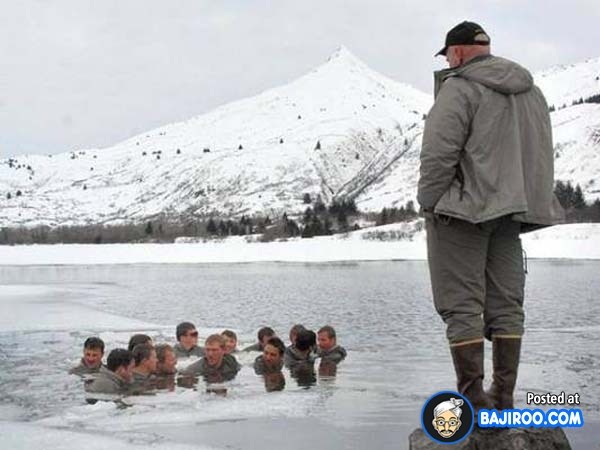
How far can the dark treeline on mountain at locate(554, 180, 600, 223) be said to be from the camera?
79562 mm

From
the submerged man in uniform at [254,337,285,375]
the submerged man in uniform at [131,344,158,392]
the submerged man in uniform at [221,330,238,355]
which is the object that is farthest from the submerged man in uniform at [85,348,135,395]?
the submerged man in uniform at [221,330,238,355]

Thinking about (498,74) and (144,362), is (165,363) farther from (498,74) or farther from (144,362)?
(498,74)

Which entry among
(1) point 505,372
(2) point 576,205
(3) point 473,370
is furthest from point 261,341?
(2) point 576,205

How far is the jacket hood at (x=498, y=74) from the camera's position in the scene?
176 inches

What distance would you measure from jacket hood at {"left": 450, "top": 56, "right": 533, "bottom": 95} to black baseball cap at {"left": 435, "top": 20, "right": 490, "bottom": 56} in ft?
0.42

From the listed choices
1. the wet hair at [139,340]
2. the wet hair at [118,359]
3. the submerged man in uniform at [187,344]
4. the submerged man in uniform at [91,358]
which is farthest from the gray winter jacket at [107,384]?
the submerged man in uniform at [187,344]

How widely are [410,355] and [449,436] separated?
7.26 meters

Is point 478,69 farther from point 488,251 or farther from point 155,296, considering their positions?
point 155,296

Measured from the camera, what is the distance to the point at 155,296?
25.9 metres

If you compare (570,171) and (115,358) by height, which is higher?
(570,171)

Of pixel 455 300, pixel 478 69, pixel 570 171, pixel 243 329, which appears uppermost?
pixel 570 171

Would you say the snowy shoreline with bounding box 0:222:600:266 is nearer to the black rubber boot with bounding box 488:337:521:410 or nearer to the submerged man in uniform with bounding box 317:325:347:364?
the submerged man in uniform with bounding box 317:325:347:364

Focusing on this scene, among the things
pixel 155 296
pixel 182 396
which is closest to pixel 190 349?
pixel 182 396

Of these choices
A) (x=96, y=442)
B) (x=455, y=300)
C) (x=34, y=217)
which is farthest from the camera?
(x=34, y=217)
